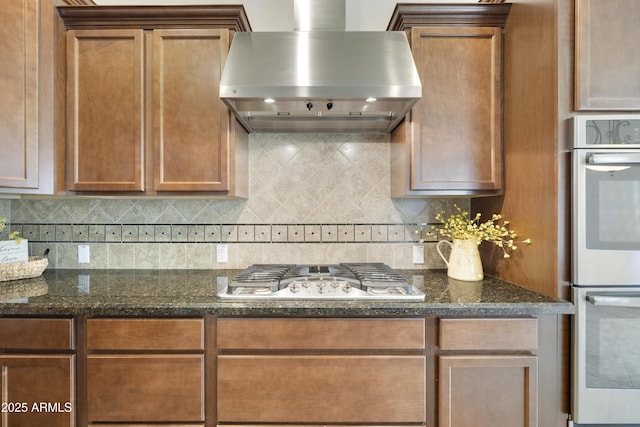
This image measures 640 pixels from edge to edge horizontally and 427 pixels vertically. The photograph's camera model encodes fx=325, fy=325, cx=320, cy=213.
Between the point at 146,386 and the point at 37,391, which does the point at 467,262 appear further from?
the point at 37,391

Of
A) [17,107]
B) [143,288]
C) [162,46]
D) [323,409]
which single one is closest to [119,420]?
[143,288]

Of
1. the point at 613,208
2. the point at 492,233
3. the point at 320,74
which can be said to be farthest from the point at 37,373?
the point at 613,208

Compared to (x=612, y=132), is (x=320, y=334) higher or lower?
lower

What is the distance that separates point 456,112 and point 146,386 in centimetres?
194

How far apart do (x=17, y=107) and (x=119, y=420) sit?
1535mm

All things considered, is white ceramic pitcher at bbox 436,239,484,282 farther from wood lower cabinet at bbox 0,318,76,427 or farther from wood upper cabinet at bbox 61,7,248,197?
wood lower cabinet at bbox 0,318,76,427

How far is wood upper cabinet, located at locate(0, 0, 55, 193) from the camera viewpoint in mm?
1548

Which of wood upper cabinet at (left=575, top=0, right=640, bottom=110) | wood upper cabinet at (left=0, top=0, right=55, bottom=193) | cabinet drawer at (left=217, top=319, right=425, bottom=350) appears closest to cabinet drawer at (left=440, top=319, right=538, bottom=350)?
cabinet drawer at (left=217, top=319, right=425, bottom=350)

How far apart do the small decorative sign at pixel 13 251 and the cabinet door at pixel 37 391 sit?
64 centimetres

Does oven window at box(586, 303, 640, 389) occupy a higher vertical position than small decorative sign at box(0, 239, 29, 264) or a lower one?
lower

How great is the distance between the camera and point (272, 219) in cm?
213

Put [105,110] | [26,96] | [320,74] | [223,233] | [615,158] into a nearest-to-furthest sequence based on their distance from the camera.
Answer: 1. [615,158]
2. [320,74]
3. [26,96]
4. [105,110]
5. [223,233]

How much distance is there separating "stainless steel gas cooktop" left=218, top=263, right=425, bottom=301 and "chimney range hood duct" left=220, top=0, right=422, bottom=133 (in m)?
0.86

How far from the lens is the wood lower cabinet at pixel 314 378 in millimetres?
1365
